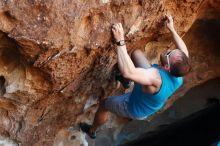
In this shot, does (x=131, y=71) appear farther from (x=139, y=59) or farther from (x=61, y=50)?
(x=139, y=59)

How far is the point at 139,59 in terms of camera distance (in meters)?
2.66

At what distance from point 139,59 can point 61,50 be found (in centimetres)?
60

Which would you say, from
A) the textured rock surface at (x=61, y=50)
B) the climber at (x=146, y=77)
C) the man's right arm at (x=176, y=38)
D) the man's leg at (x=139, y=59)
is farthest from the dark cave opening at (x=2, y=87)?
the man's right arm at (x=176, y=38)

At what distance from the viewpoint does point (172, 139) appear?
15.7 ft

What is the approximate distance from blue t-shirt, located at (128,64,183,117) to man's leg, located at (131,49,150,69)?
0.15 metres

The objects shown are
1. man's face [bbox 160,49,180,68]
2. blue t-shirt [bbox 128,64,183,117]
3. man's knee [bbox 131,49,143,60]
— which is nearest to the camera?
man's face [bbox 160,49,180,68]

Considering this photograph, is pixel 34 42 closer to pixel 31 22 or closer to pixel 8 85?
pixel 31 22

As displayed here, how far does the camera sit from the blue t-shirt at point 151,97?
2.36 metres

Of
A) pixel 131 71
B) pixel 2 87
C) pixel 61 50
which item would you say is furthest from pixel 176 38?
pixel 2 87

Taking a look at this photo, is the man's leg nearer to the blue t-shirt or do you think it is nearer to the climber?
the climber

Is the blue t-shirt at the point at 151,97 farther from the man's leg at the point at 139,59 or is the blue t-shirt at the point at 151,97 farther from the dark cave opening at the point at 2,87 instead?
the dark cave opening at the point at 2,87

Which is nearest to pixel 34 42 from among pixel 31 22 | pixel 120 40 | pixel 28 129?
pixel 31 22

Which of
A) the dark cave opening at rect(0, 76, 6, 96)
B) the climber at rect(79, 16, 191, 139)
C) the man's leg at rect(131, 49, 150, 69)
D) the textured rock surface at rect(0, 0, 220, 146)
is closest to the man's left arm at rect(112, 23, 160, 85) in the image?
the climber at rect(79, 16, 191, 139)

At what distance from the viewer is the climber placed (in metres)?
2.21
